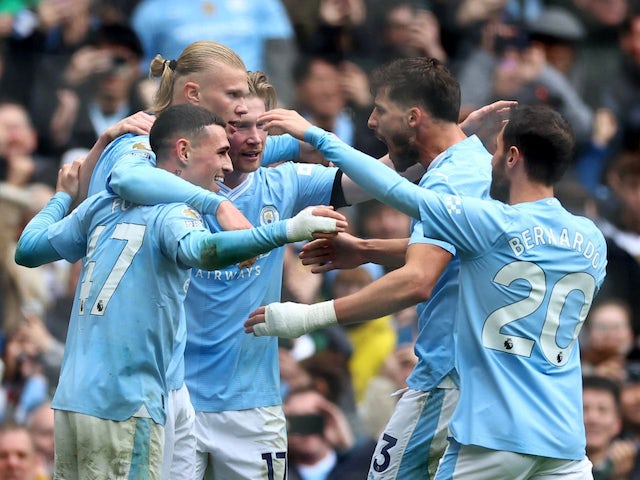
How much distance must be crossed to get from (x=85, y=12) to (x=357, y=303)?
6.63m

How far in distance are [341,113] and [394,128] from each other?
517 cm

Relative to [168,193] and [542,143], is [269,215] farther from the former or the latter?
[542,143]

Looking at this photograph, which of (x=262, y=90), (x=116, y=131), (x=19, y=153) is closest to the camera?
(x=116, y=131)

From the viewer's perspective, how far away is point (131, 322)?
5363mm

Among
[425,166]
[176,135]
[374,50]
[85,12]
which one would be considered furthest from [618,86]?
[176,135]

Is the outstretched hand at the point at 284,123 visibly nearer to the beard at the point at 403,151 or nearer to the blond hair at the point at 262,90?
the beard at the point at 403,151

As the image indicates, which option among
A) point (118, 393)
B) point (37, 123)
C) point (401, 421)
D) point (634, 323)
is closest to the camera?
point (118, 393)

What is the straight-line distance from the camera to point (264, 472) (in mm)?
6270

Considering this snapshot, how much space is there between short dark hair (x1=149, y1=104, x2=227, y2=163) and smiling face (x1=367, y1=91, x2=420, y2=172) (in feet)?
2.54

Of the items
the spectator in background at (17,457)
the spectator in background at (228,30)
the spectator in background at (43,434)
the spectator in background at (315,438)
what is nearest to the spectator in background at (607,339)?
the spectator in background at (315,438)

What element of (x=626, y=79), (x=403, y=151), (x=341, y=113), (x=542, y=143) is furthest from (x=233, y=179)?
(x=626, y=79)

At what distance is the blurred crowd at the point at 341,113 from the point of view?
30.4 ft

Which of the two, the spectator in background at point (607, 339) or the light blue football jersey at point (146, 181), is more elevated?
the light blue football jersey at point (146, 181)

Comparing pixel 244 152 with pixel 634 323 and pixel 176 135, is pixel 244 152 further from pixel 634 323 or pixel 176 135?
pixel 634 323
